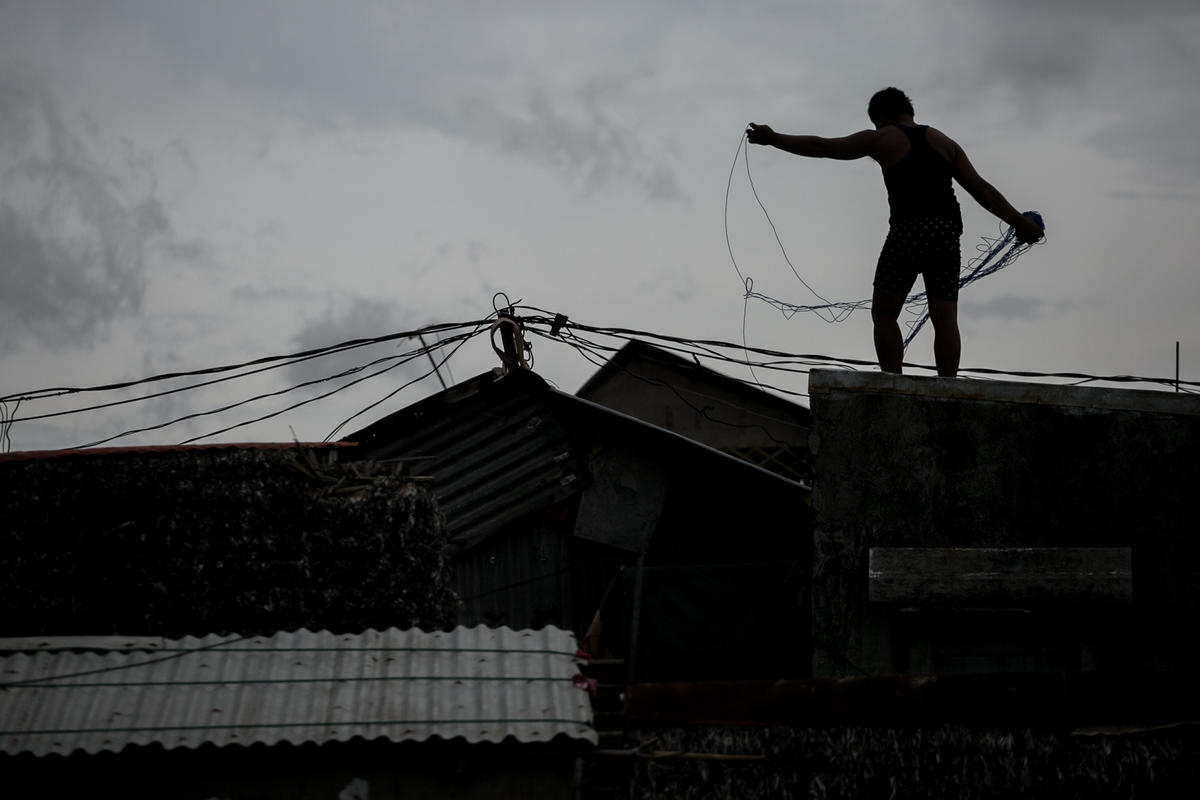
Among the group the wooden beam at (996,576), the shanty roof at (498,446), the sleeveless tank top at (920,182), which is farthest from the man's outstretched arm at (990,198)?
the shanty roof at (498,446)

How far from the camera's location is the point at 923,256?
9.39 metres

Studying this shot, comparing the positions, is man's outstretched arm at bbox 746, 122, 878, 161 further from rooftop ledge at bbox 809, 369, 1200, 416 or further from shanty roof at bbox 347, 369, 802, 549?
shanty roof at bbox 347, 369, 802, 549

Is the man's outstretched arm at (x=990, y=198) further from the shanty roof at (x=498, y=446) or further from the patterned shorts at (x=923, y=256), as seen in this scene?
the shanty roof at (x=498, y=446)

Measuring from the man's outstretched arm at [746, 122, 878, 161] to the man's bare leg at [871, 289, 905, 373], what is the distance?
1.04 metres

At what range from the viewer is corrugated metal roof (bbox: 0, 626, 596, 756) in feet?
22.7

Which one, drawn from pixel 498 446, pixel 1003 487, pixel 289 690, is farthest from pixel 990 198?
pixel 289 690

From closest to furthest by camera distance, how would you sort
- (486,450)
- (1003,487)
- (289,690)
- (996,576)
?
(289,690) → (996,576) → (1003,487) → (486,450)

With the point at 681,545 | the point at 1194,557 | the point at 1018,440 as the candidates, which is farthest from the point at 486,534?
the point at 1194,557

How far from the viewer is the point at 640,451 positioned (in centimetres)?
1250

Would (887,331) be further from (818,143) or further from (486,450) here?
(486,450)

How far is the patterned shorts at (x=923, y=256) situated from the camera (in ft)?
30.7

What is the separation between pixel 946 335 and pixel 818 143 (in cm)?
173

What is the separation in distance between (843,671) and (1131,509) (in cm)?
235

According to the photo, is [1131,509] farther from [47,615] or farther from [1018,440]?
[47,615]
